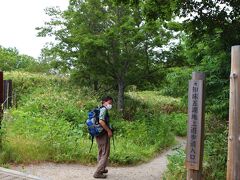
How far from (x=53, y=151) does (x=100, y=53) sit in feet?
22.6

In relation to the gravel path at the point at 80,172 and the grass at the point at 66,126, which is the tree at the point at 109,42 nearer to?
the grass at the point at 66,126

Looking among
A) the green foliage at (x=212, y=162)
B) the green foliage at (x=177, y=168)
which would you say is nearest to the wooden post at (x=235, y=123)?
the green foliage at (x=212, y=162)

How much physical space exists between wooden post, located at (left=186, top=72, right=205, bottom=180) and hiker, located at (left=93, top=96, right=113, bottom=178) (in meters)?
2.55

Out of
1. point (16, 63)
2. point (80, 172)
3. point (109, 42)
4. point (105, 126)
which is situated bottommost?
point (80, 172)

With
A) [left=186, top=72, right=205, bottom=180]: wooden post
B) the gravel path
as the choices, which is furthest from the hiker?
[left=186, top=72, right=205, bottom=180]: wooden post

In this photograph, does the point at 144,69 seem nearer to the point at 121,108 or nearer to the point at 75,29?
the point at 121,108

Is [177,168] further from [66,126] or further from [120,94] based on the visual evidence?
[120,94]

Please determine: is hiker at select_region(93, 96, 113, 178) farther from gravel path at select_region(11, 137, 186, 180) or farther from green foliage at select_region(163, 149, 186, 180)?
green foliage at select_region(163, 149, 186, 180)

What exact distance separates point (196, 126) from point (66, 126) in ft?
26.3

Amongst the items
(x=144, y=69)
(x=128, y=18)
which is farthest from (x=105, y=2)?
(x=144, y=69)

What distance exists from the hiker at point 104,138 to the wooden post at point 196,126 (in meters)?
2.55

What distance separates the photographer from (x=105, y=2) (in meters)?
16.1

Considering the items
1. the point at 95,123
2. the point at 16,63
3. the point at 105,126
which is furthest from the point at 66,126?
the point at 16,63

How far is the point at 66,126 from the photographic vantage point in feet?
43.3
